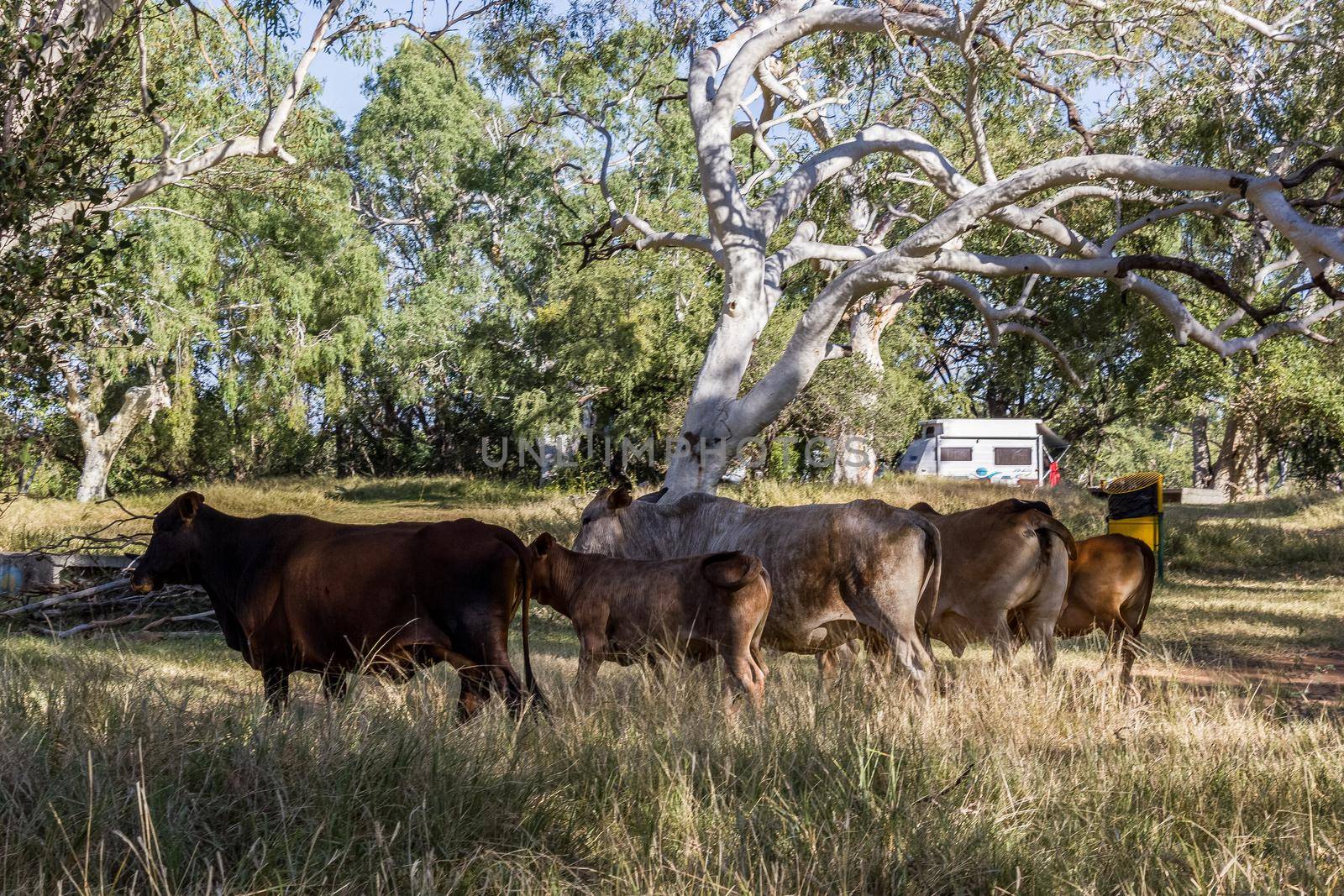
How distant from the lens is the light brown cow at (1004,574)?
8859 millimetres

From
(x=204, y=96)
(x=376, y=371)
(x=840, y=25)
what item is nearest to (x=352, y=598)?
(x=840, y=25)

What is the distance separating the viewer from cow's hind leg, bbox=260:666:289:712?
6.71 meters

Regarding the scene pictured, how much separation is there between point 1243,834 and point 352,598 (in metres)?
4.51

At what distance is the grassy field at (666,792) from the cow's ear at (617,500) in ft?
7.70

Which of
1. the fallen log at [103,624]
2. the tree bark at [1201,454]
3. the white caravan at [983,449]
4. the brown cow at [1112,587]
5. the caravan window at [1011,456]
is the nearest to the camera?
the brown cow at [1112,587]

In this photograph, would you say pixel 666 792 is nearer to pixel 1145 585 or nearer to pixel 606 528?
pixel 606 528

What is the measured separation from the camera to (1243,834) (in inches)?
191

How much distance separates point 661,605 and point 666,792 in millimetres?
2644

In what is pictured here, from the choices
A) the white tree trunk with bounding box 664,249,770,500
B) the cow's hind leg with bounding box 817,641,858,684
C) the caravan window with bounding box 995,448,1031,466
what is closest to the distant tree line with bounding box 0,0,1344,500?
the white tree trunk with bounding box 664,249,770,500

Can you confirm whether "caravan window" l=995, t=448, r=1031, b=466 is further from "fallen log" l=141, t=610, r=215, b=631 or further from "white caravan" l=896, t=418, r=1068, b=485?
"fallen log" l=141, t=610, r=215, b=631

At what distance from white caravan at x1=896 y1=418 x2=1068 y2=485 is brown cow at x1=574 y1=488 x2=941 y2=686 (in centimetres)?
3215

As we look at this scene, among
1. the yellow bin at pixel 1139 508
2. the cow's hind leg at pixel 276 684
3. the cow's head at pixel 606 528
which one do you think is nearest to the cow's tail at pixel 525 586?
the cow's hind leg at pixel 276 684

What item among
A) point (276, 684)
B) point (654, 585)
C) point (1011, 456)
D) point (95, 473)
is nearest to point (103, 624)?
point (276, 684)

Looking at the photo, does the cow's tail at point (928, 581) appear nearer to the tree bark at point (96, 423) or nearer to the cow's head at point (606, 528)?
the cow's head at point (606, 528)
